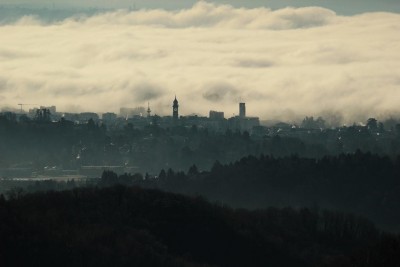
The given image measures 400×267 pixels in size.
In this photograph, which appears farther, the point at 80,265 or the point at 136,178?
the point at 136,178

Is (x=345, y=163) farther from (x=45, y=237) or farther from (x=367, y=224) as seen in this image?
(x=45, y=237)

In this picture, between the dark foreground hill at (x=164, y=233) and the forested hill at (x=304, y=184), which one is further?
the forested hill at (x=304, y=184)

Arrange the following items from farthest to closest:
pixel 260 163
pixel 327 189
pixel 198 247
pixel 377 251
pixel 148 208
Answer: pixel 260 163
pixel 327 189
pixel 148 208
pixel 198 247
pixel 377 251

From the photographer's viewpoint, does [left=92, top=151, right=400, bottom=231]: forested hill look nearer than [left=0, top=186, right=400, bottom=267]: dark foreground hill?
No

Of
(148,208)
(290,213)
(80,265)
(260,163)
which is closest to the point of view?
(80,265)

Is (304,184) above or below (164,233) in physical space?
above

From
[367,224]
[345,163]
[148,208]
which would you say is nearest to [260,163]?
[345,163]

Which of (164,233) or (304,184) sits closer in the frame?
(164,233)
